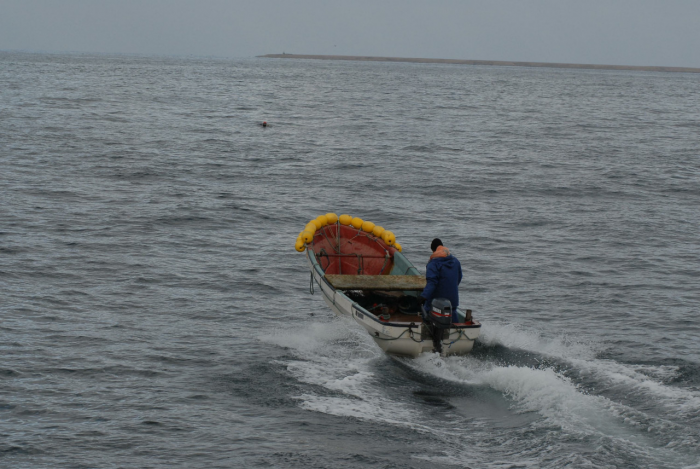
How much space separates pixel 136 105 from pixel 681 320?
172ft

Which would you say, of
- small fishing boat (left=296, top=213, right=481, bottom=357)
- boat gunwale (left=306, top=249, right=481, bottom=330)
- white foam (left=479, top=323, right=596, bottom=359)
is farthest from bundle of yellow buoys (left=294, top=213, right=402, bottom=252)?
white foam (left=479, top=323, right=596, bottom=359)

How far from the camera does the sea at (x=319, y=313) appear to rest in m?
10.1

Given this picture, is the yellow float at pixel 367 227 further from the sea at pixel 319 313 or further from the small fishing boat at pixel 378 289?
the sea at pixel 319 313

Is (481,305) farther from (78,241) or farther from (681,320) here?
(78,241)

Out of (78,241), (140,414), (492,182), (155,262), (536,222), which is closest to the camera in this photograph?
(140,414)

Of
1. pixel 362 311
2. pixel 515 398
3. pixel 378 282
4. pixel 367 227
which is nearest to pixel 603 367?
pixel 515 398

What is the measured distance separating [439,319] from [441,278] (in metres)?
0.84

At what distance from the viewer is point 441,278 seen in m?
12.9

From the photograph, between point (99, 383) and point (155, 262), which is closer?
point (99, 383)

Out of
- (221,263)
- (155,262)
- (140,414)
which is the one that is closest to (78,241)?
(155,262)

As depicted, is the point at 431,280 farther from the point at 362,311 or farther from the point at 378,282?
the point at 378,282

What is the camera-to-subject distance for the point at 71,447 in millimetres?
9859

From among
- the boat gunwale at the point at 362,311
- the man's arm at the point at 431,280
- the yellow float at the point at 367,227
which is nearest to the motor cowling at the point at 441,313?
the boat gunwale at the point at 362,311

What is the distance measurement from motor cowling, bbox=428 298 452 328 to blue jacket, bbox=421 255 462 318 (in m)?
0.34
